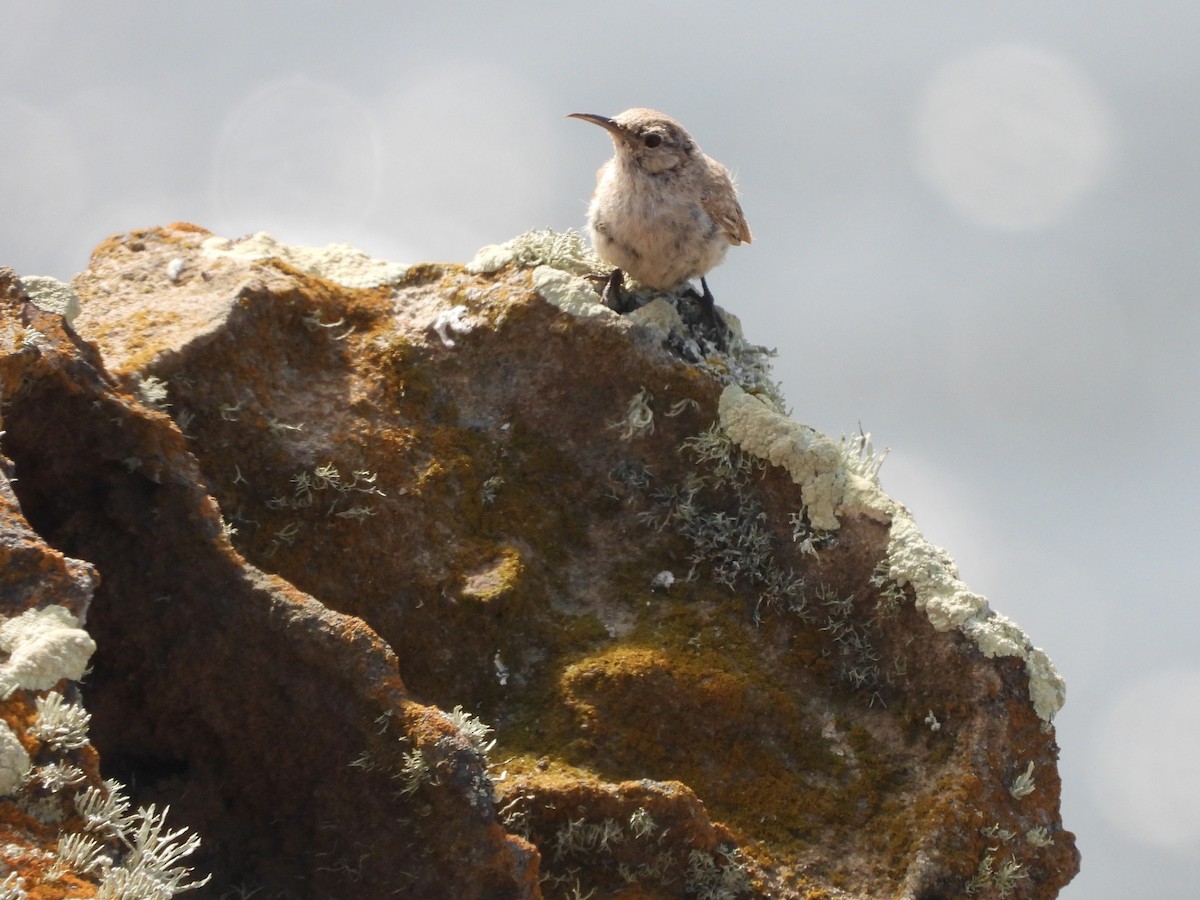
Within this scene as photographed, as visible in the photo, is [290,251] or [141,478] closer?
[141,478]

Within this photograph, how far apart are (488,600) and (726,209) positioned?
3463 millimetres

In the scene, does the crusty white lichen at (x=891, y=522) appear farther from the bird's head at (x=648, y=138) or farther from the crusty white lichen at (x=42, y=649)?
the crusty white lichen at (x=42, y=649)

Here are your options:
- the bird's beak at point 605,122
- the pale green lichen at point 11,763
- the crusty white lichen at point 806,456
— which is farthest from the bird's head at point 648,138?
the pale green lichen at point 11,763

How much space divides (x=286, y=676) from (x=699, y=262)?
399 centimetres

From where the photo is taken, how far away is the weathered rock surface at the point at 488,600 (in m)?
4.58

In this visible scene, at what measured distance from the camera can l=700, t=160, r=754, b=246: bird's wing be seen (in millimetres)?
7891

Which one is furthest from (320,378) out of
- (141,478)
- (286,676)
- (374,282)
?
(286,676)

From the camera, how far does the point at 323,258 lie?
275 inches

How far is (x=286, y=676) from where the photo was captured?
15.0 ft

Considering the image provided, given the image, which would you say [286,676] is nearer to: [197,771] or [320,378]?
[197,771]

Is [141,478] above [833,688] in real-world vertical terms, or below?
below

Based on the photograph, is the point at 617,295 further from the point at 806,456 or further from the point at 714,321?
the point at 806,456

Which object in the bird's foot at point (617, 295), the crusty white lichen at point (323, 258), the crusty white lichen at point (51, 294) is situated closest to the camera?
the crusty white lichen at point (51, 294)

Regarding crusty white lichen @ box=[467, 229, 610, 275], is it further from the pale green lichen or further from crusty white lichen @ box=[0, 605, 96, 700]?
the pale green lichen
